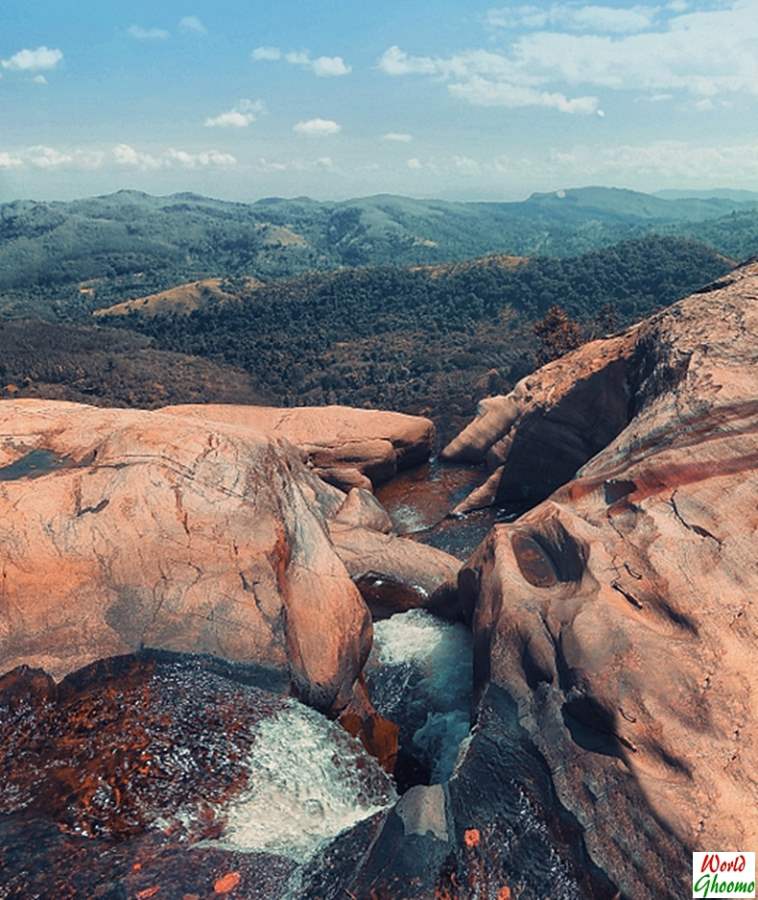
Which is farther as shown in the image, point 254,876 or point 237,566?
point 237,566

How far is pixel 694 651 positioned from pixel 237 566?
684 centimetres

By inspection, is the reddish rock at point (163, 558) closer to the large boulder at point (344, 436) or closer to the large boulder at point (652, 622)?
the large boulder at point (652, 622)

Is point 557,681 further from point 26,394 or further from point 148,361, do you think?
point 148,361

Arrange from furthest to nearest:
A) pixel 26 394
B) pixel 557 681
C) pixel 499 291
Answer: pixel 499 291 < pixel 26 394 < pixel 557 681

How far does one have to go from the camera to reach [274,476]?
550 inches

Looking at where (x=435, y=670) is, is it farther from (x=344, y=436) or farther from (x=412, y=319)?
(x=412, y=319)

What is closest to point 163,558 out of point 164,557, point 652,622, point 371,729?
point 164,557

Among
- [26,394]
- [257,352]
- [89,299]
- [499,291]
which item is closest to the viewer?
[26,394]

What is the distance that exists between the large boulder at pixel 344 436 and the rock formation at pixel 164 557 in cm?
1068

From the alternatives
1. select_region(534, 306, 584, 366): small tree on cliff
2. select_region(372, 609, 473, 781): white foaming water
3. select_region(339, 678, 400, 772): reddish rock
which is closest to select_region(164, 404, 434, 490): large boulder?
select_region(534, 306, 584, 366): small tree on cliff

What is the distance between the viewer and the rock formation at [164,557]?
10766 mm

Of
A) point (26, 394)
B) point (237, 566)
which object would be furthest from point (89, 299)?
point (237, 566)

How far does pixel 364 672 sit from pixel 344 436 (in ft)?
44.5

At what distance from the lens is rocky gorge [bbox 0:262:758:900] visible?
7.70 meters
